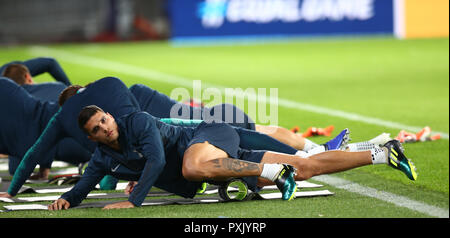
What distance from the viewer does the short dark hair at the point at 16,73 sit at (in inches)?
338

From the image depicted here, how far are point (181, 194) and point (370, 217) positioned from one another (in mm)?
1459

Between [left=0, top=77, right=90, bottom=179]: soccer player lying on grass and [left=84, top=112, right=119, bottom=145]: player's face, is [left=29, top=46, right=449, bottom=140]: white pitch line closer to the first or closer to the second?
[left=0, top=77, right=90, bottom=179]: soccer player lying on grass

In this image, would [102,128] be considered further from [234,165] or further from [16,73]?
[16,73]

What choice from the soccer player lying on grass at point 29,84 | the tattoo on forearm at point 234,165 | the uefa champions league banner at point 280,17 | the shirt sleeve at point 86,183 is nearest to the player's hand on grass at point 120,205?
the shirt sleeve at point 86,183

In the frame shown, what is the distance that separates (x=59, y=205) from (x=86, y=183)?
24 cm

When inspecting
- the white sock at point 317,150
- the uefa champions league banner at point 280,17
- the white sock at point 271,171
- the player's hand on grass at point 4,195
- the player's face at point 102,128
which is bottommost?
the uefa champions league banner at point 280,17

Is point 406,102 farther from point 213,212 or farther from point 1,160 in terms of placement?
point 213,212

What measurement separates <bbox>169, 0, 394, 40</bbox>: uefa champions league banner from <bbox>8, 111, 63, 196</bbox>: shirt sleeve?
18.7m

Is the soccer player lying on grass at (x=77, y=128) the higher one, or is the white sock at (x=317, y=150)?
the soccer player lying on grass at (x=77, y=128)

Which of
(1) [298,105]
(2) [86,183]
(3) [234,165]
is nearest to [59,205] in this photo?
(2) [86,183]

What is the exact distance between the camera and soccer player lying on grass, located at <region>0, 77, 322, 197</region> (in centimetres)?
656
